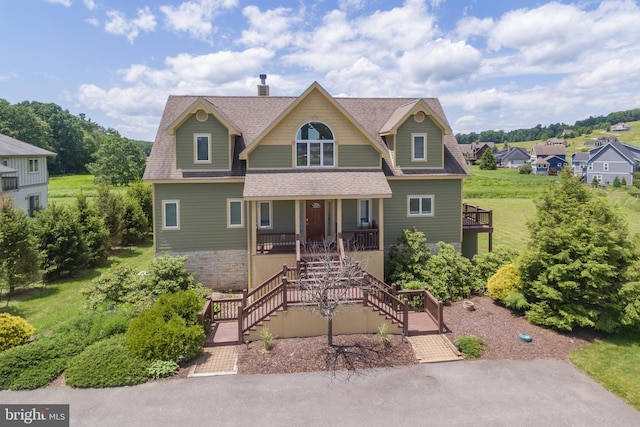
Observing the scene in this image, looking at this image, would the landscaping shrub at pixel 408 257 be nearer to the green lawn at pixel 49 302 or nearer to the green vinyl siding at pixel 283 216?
the green vinyl siding at pixel 283 216

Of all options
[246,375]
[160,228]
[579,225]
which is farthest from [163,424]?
[579,225]

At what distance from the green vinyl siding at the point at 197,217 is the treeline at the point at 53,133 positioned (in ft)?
202

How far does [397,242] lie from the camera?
18.2 meters

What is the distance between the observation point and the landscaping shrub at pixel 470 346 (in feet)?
38.4

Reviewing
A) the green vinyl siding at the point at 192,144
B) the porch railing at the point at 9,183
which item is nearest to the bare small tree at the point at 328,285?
the green vinyl siding at the point at 192,144

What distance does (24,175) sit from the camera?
102 feet

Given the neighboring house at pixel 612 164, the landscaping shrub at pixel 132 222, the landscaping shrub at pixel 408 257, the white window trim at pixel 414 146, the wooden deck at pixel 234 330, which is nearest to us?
the wooden deck at pixel 234 330

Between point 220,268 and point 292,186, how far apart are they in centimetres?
524

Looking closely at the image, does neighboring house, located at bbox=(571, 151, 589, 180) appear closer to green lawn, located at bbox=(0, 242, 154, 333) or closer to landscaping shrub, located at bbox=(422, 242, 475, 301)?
landscaping shrub, located at bbox=(422, 242, 475, 301)

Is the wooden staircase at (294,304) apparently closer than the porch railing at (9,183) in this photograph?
Yes

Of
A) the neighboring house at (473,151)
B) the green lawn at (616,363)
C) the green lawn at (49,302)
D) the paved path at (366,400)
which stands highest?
the neighboring house at (473,151)

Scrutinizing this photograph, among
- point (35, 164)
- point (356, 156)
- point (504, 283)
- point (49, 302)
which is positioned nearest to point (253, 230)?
point (356, 156)

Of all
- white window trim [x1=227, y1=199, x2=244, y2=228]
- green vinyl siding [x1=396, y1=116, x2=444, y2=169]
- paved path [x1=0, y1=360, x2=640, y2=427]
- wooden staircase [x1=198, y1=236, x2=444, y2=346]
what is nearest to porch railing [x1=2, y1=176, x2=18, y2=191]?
white window trim [x1=227, y1=199, x2=244, y2=228]

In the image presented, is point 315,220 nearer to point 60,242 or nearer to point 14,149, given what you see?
point 60,242
